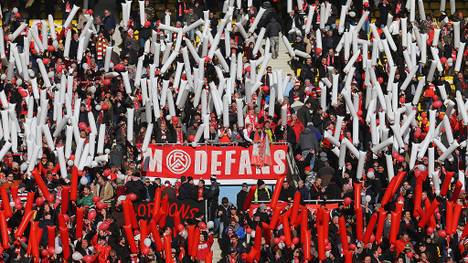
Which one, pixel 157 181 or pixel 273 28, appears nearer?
pixel 157 181

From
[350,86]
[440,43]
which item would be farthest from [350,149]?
[440,43]

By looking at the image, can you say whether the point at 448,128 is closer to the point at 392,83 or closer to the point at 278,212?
the point at 392,83

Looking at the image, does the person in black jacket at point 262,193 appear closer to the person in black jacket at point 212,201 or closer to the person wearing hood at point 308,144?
the person in black jacket at point 212,201

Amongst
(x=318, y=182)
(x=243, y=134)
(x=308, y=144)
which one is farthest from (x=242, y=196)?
(x=308, y=144)

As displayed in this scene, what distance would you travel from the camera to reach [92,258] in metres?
26.5

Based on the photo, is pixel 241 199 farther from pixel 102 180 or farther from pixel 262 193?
pixel 102 180

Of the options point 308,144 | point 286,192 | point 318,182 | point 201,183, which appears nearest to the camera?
point 201,183

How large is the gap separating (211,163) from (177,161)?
577mm

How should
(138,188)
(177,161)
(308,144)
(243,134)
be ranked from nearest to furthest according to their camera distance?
(138,188) < (177,161) < (243,134) < (308,144)

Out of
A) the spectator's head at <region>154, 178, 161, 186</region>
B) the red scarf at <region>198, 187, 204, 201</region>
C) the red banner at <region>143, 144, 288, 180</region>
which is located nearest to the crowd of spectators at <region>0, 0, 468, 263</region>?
the red scarf at <region>198, 187, 204, 201</region>

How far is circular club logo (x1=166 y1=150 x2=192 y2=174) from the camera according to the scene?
94.5ft

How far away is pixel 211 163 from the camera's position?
94.6ft

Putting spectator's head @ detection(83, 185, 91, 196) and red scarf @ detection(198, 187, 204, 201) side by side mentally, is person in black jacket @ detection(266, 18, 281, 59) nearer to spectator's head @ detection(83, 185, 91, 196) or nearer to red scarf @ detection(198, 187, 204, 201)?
red scarf @ detection(198, 187, 204, 201)

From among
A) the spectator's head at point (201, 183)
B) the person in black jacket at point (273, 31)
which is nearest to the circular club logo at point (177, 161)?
the spectator's head at point (201, 183)
